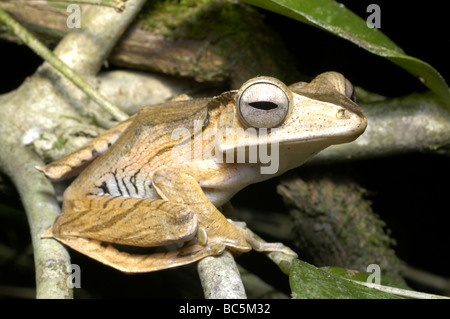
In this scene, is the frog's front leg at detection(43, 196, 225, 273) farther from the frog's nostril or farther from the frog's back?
the frog's nostril

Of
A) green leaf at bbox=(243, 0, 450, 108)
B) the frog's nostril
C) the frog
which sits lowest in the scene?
the frog

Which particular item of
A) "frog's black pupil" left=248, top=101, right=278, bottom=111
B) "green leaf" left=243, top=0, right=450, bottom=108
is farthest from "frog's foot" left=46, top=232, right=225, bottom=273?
"green leaf" left=243, top=0, right=450, bottom=108

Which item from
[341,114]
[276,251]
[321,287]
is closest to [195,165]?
[276,251]

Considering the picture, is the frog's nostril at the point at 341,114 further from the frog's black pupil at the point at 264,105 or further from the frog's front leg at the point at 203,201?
the frog's front leg at the point at 203,201

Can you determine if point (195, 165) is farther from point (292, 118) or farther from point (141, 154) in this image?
point (292, 118)

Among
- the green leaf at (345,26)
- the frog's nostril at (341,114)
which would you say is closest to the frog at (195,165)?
the frog's nostril at (341,114)

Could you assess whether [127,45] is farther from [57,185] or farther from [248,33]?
[57,185]
